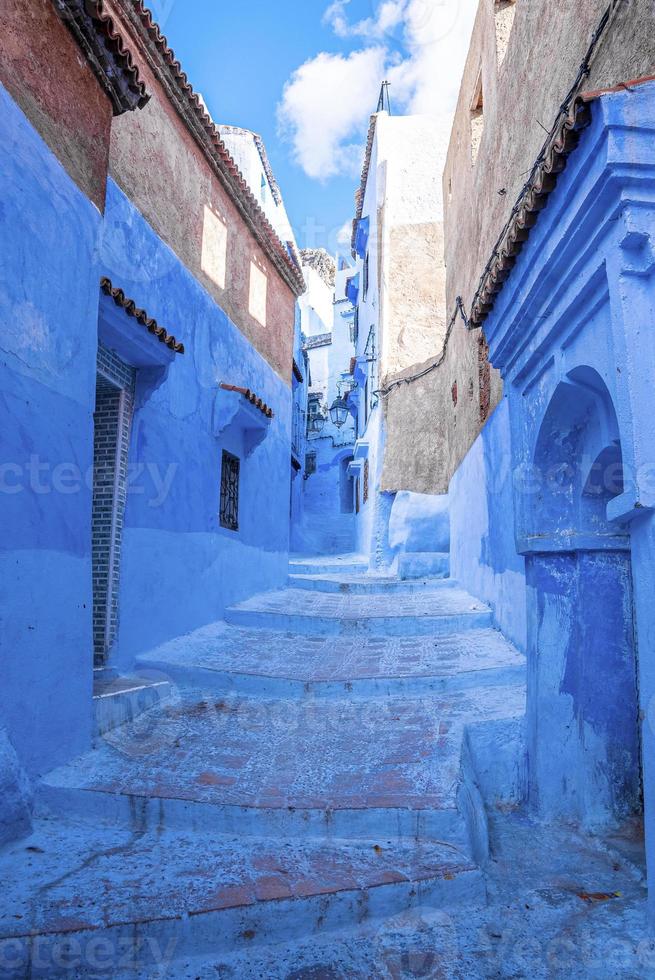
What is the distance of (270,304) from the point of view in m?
10.3

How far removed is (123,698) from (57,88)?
166 inches

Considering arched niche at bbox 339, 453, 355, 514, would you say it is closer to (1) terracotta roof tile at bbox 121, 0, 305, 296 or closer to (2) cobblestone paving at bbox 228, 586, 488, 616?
(1) terracotta roof tile at bbox 121, 0, 305, 296

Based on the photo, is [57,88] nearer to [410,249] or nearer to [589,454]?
[589,454]

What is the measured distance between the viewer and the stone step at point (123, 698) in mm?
4609

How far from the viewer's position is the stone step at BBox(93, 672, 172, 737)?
461cm

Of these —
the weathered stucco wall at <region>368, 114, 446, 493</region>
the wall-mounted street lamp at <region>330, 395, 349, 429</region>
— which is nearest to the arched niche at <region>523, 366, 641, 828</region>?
the weathered stucco wall at <region>368, 114, 446, 493</region>

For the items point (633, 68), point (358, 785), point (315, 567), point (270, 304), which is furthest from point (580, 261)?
point (315, 567)

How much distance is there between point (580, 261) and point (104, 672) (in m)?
4.73

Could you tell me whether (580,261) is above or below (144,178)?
below

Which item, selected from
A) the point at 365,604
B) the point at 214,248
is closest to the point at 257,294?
the point at 214,248

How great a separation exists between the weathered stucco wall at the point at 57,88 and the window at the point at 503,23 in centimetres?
519

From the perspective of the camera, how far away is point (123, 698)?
4.92 meters

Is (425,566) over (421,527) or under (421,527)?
under

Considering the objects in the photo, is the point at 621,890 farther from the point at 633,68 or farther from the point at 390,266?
the point at 390,266
